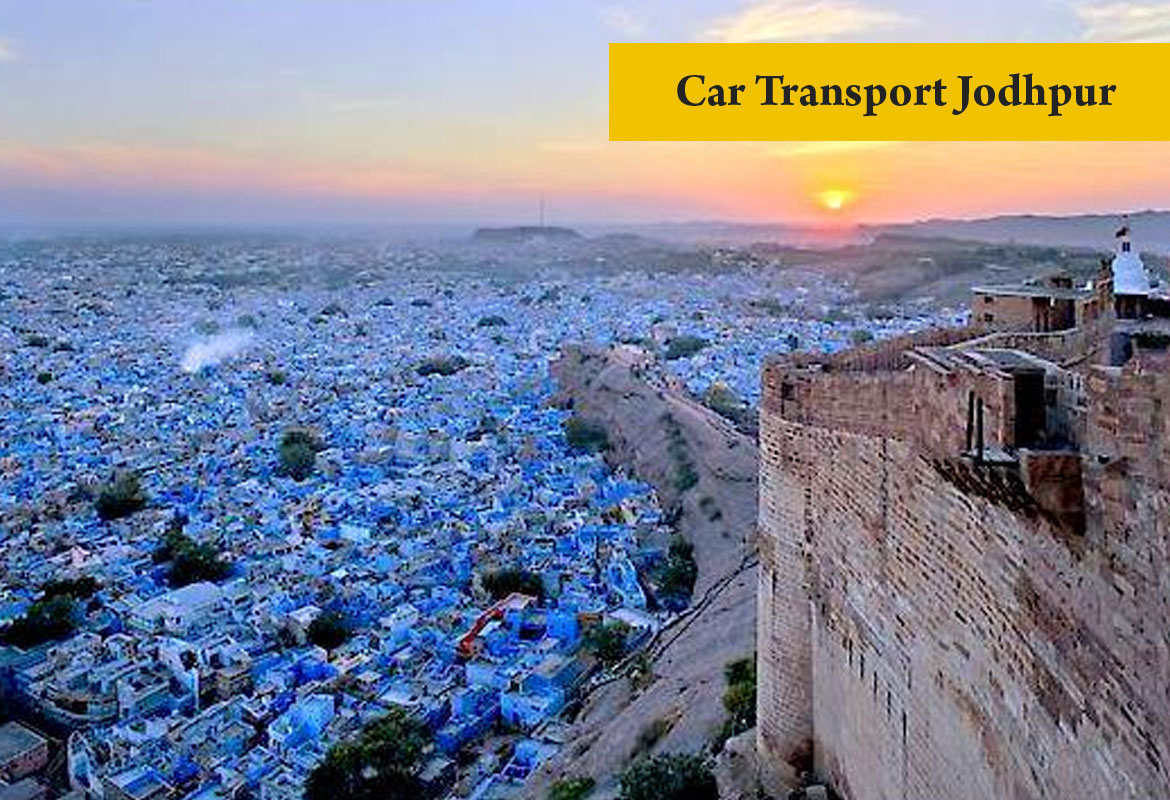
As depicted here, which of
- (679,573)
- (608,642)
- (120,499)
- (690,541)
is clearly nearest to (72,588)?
(120,499)

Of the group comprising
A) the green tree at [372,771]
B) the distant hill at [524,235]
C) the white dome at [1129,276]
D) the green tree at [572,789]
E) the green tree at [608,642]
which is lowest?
the green tree at [372,771]

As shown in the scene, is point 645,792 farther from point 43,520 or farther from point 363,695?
point 43,520

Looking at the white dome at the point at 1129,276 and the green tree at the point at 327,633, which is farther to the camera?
the green tree at the point at 327,633

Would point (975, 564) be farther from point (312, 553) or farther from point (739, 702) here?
point (312, 553)

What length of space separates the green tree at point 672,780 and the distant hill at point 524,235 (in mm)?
135852

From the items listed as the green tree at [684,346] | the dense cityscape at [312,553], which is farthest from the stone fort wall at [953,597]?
the green tree at [684,346]

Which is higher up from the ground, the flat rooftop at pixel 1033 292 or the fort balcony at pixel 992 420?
the flat rooftop at pixel 1033 292

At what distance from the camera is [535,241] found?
142 meters

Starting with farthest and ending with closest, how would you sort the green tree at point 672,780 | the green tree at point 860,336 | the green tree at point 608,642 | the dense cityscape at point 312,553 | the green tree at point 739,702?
the green tree at point 860,336 → the green tree at point 608,642 → the dense cityscape at point 312,553 → the green tree at point 739,702 → the green tree at point 672,780

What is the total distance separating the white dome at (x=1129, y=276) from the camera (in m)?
7.42

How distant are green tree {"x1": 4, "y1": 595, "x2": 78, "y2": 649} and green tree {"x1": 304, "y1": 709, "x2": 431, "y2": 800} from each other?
6296 mm

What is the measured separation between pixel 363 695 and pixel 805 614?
356 inches

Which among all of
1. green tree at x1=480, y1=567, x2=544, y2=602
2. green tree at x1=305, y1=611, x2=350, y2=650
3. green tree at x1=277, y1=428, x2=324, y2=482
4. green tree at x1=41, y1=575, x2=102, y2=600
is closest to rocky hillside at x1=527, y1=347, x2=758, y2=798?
green tree at x1=480, y1=567, x2=544, y2=602

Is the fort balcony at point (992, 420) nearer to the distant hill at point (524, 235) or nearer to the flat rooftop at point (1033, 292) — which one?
the flat rooftop at point (1033, 292)
